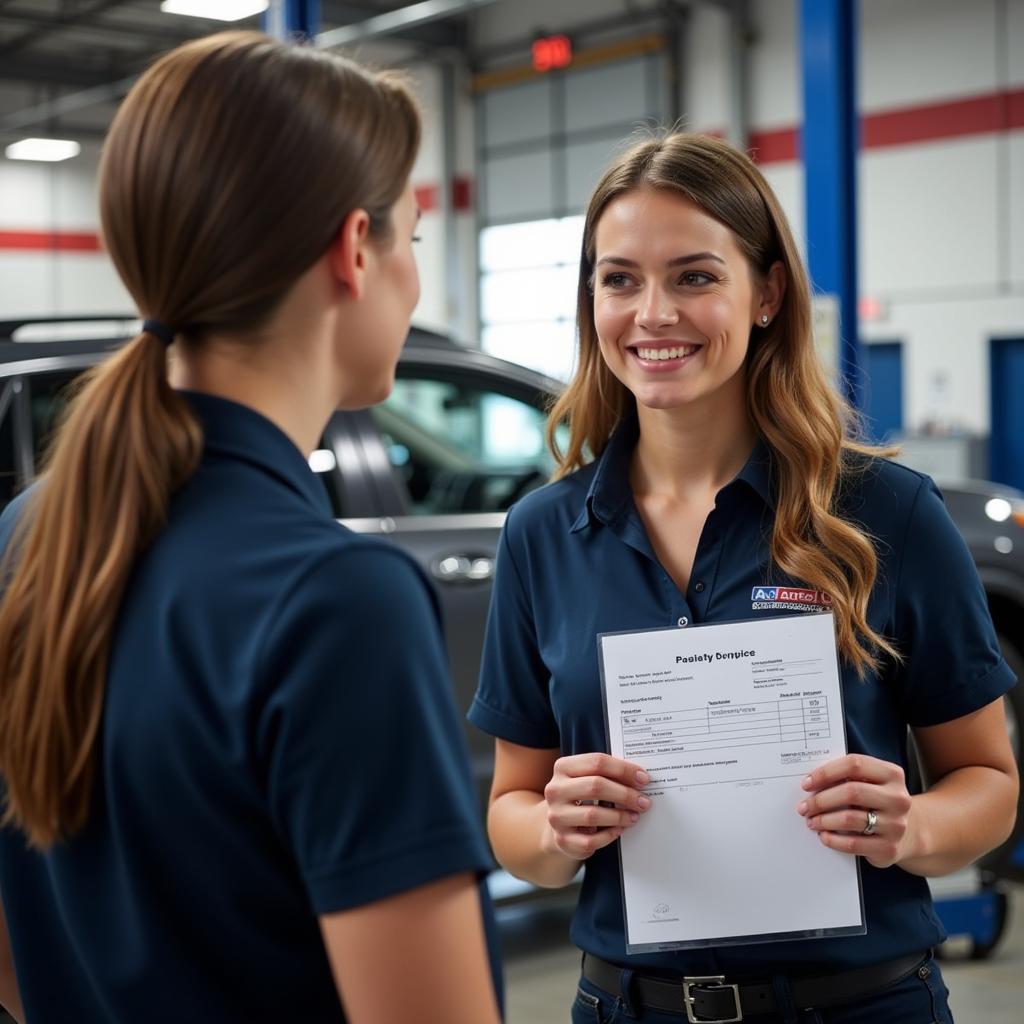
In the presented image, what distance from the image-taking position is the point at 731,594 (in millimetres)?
1685

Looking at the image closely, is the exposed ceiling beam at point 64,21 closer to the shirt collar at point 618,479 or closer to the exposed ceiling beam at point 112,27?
the exposed ceiling beam at point 112,27

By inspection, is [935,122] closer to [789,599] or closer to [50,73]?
[50,73]

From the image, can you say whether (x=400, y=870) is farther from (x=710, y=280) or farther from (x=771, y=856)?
(x=710, y=280)

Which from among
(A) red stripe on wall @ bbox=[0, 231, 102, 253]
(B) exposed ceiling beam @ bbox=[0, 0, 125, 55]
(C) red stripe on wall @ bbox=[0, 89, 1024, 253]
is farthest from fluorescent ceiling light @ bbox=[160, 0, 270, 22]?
(A) red stripe on wall @ bbox=[0, 231, 102, 253]

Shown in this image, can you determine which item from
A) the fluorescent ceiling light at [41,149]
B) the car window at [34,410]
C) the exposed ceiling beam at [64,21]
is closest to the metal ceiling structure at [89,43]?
the exposed ceiling beam at [64,21]

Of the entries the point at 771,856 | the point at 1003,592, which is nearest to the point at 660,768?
the point at 771,856

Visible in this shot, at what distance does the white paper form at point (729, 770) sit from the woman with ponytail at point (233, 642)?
0.66 meters

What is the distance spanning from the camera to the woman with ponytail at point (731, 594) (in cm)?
160

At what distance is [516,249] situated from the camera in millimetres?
17562

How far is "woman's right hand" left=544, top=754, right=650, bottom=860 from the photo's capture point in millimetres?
1586

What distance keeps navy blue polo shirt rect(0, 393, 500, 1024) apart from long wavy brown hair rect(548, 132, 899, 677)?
782 mm

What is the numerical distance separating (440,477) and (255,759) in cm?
351

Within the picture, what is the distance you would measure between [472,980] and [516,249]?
1702 cm

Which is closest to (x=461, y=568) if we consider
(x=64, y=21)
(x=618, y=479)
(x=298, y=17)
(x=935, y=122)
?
(x=618, y=479)
